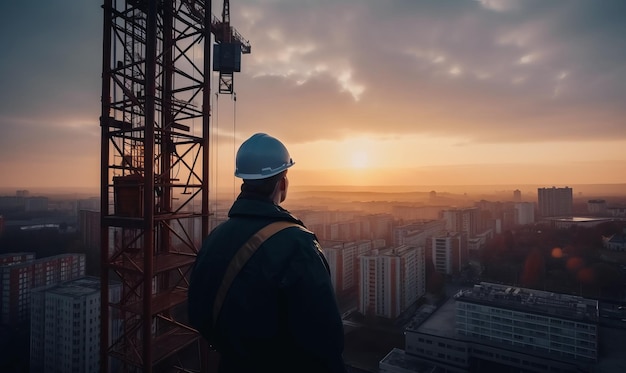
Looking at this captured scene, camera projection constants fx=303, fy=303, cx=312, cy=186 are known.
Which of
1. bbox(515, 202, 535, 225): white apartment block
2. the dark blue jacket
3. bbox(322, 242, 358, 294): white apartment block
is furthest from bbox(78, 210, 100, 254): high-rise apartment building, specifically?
bbox(515, 202, 535, 225): white apartment block

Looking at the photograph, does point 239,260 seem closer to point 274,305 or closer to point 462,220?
point 274,305

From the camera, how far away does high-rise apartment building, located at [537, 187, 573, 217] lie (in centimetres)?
4147

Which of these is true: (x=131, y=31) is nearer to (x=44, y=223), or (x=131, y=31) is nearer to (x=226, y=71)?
(x=226, y=71)

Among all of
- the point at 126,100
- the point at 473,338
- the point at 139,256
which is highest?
the point at 126,100

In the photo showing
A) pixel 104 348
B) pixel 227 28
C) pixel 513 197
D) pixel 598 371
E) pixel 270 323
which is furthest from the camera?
pixel 513 197

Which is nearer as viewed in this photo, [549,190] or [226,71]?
[226,71]

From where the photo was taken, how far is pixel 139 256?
15.4 ft

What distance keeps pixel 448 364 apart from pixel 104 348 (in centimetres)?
1267

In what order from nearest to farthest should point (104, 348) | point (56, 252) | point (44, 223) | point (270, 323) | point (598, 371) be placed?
point (270, 323) < point (104, 348) < point (598, 371) < point (56, 252) < point (44, 223)

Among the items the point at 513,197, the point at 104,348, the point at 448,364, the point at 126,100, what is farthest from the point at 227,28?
the point at 513,197

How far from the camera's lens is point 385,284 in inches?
705

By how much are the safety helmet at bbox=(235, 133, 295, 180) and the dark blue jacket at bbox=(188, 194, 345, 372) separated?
199 millimetres

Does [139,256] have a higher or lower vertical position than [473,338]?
higher

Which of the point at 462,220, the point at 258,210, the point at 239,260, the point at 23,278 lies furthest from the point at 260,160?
the point at 462,220
